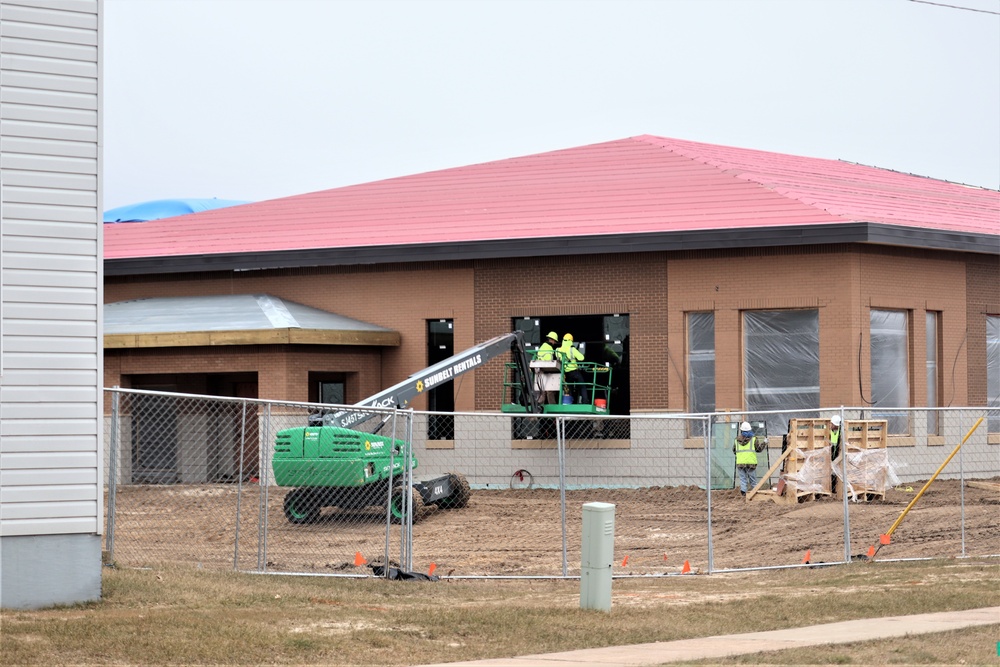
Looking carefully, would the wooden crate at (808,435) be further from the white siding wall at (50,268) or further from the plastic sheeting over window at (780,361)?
the white siding wall at (50,268)

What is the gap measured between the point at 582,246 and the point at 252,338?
25.7 feet

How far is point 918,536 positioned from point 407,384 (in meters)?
10.3

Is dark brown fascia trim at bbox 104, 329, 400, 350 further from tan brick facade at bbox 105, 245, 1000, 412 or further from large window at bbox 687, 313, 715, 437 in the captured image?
large window at bbox 687, 313, 715, 437

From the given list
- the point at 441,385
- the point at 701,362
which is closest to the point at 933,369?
the point at 701,362

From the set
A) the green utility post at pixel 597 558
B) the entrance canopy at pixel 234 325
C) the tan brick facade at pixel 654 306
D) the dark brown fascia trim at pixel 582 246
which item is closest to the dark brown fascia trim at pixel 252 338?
the entrance canopy at pixel 234 325

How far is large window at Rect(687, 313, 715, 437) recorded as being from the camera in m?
30.1

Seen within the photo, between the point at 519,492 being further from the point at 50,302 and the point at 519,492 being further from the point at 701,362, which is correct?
the point at 50,302

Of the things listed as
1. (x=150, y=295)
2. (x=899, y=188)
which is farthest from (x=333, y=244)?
(x=899, y=188)

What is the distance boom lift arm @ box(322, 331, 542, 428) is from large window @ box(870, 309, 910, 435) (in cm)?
763

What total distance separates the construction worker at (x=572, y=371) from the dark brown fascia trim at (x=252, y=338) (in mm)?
4807

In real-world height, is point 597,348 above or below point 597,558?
above

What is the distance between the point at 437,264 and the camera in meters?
32.3

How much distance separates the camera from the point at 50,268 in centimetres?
1238

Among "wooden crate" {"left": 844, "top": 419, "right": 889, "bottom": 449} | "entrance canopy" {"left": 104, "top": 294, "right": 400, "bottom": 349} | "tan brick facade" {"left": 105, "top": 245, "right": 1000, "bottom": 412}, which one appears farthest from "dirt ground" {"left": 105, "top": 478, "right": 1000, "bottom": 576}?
"entrance canopy" {"left": 104, "top": 294, "right": 400, "bottom": 349}
